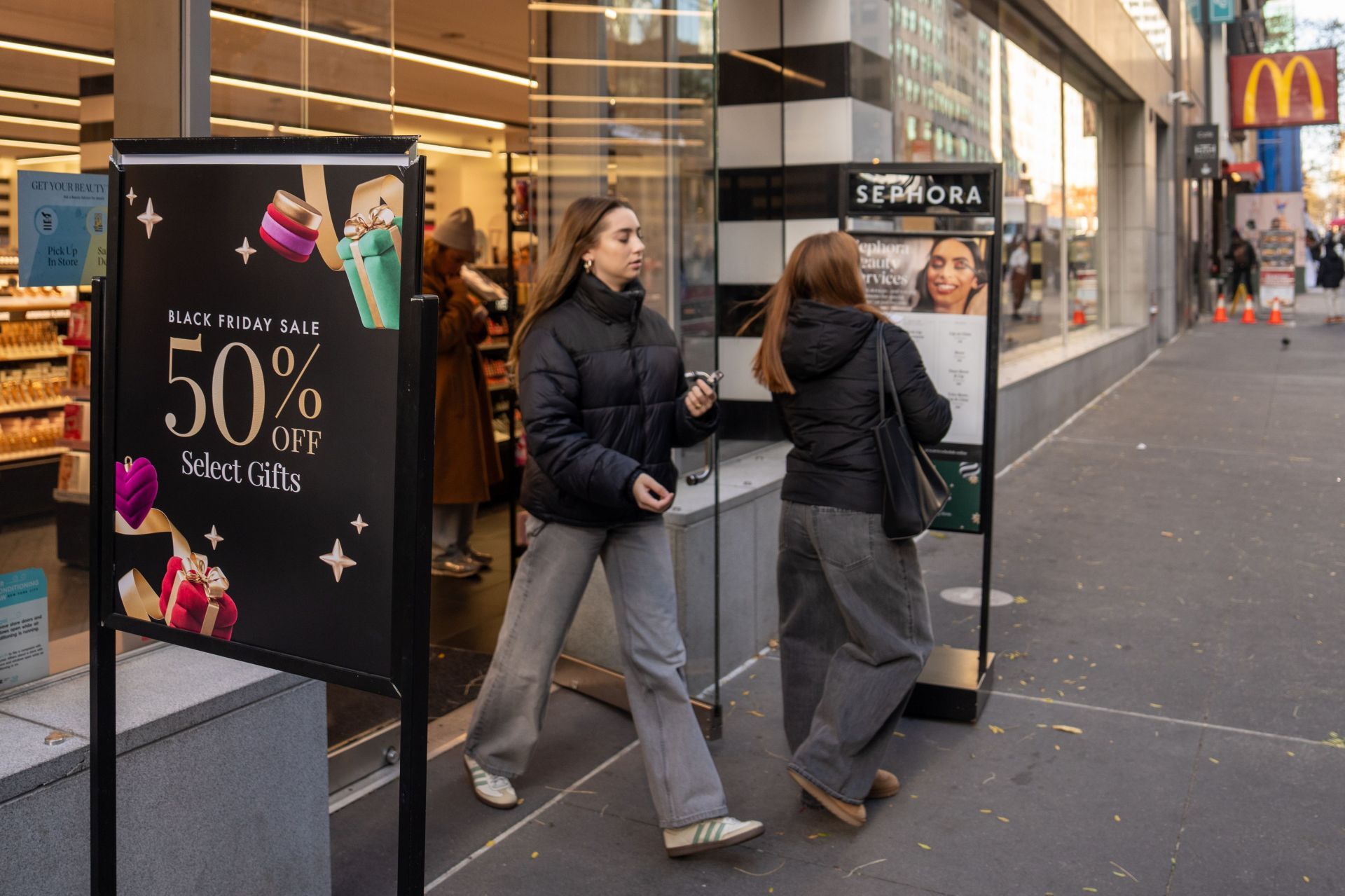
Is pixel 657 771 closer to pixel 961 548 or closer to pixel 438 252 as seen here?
pixel 438 252

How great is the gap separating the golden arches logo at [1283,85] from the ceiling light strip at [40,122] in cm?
2939

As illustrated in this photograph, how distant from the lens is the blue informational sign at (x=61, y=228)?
305cm

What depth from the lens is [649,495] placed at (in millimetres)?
3670

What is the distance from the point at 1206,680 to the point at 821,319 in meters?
2.64

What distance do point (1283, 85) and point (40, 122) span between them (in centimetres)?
3081

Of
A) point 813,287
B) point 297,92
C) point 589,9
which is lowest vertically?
point 813,287

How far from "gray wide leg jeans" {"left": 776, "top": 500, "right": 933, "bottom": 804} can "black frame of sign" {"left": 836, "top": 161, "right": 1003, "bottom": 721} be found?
827mm

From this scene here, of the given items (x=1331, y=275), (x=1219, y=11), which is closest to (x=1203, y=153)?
(x=1331, y=275)

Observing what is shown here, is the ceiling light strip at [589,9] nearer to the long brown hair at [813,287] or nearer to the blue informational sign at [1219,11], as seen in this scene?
the long brown hair at [813,287]

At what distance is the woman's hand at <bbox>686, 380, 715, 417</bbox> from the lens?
12.5 feet

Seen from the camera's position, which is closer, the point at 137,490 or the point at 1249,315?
the point at 137,490

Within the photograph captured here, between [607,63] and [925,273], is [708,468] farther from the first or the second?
[607,63]

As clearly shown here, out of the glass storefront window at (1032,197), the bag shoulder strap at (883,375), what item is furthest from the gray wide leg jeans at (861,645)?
the glass storefront window at (1032,197)

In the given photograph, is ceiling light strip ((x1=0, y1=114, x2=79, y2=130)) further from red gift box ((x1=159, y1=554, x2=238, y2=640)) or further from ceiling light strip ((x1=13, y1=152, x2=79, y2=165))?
red gift box ((x1=159, y1=554, x2=238, y2=640))
